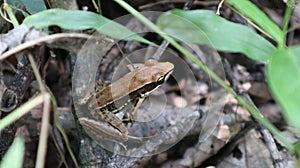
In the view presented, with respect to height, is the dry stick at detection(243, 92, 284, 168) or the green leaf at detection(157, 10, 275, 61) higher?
the green leaf at detection(157, 10, 275, 61)

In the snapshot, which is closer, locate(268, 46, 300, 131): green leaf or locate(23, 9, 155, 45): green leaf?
locate(268, 46, 300, 131): green leaf

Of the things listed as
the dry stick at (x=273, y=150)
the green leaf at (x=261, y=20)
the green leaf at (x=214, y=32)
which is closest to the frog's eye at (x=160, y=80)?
the dry stick at (x=273, y=150)

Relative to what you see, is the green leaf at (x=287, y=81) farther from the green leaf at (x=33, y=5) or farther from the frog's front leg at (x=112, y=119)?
the frog's front leg at (x=112, y=119)

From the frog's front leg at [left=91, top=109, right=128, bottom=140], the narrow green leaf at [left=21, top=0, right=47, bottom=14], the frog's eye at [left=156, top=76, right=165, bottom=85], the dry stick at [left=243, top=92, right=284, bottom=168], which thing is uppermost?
the narrow green leaf at [left=21, top=0, right=47, bottom=14]

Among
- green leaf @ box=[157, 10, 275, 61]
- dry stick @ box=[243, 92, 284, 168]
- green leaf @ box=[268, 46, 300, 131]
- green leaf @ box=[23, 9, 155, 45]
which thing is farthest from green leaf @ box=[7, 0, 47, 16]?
dry stick @ box=[243, 92, 284, 168]

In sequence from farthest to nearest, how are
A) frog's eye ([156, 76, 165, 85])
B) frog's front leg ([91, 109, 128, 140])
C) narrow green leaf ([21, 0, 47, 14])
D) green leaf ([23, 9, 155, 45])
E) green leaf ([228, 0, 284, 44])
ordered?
frog's eye ([156, 76, 165, 85]) → frog's front leg ([91, 109, 128, 140]) → narrow green leaf ([21, 0, 47, 14]) → green leaf ([23, 9, 155, 45]) → green leaf ([228, 0, 284, 44])

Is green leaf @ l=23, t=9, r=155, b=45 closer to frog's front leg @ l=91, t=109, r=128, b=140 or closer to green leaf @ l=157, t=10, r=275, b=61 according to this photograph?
green leaf @ l=157, t=10, r=275, b=61

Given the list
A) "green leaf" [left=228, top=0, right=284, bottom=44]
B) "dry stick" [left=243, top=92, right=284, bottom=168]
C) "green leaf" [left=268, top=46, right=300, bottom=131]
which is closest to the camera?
"green leaf" [left=268, top=46, right=300, bottom=131]
